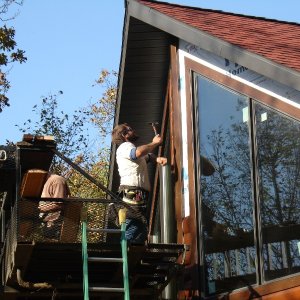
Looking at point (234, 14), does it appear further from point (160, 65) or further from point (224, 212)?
point (224, 212)

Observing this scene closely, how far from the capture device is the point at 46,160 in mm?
8414

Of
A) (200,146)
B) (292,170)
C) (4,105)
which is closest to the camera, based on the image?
(292,170)

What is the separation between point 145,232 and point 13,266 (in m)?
1.62

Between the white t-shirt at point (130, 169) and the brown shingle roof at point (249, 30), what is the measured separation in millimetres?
1625

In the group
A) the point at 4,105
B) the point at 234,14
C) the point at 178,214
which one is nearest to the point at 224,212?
the point at 178,214

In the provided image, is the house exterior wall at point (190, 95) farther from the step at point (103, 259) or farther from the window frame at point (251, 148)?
the step at point (103, 259)

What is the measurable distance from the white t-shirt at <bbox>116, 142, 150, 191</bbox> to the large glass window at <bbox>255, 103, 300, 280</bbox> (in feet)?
5.17

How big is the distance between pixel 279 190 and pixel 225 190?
1047 millimetres

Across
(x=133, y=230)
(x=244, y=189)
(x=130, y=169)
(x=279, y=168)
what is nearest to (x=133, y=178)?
(x=130, y=169)

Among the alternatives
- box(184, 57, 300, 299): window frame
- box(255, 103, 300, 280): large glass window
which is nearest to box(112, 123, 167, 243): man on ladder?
box(184, 57, 300, 299): window frame

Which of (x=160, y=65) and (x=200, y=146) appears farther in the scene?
(x=160, y=65)

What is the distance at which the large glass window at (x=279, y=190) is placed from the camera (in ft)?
24.8

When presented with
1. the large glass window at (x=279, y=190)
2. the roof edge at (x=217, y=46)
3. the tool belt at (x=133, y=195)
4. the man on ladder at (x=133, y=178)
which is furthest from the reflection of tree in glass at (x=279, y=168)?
the tool belt at (x=133, y=195)

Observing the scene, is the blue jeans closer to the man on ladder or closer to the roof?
the man on ladder
